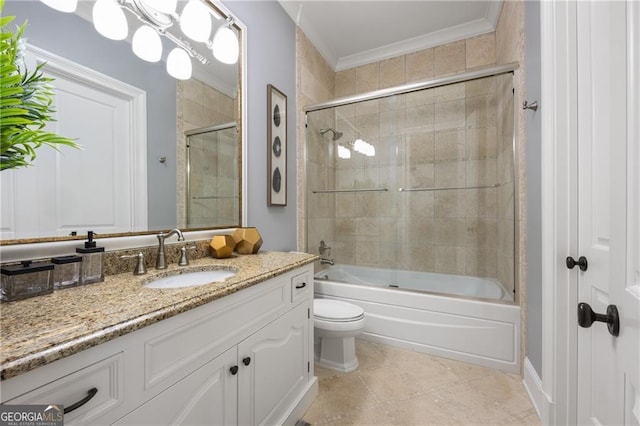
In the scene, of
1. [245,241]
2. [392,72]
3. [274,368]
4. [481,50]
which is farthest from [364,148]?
[274,368]

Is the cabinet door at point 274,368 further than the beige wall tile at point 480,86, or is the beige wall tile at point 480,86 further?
the beige wall tile at point 480,86

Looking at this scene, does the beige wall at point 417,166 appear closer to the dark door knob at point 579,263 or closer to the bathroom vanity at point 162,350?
the dark door knob at point 579,263

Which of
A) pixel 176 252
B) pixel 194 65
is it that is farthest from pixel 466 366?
pixel 194 65

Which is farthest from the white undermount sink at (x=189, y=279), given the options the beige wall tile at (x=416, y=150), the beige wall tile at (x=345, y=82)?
the beige wall tile at (x=345, y=82)

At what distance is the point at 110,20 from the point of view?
110cm

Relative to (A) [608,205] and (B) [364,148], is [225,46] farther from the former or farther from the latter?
(A) [608,205]

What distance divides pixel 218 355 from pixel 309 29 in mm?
2699

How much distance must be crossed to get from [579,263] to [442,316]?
98 centimetres

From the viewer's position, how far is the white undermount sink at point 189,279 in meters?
1.13

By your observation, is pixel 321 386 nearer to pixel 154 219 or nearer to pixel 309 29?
pixel 154 219

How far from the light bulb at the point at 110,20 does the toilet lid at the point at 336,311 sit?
1.77 metres

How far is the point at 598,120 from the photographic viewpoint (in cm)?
96

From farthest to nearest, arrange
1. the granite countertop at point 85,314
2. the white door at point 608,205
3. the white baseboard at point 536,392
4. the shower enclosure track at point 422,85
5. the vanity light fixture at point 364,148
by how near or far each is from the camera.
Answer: the vanity light fixture at point 364,148 < the shower enclosure track at point 422,85 < the white baseboard at point 536,392 < the white door at point 608,205 < the granite countertop at point 85,314

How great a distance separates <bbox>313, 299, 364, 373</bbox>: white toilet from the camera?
171 centimetres
